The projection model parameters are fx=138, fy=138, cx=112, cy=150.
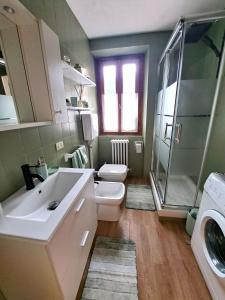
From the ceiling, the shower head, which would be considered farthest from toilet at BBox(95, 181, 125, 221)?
the ceiling

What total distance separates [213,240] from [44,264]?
1266 millimetres

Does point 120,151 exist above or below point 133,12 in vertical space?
below

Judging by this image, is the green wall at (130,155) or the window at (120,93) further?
the green wall at (130,155)

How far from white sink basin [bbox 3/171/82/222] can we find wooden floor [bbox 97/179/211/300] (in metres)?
0.80

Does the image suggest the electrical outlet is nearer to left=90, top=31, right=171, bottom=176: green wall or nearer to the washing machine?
the washing machine

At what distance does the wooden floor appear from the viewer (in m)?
1.09

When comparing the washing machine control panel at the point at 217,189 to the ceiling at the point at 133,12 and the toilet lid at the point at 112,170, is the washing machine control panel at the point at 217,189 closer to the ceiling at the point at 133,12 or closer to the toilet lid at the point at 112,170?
the toilet lid at the point at 112,170

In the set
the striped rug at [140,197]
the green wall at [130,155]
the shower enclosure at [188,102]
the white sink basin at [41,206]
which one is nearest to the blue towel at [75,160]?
the white sink basin at [41,206]

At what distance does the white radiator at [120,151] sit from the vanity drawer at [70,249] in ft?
5.51

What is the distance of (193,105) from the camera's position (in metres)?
1.56

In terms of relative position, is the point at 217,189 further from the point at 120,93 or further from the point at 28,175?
the point at 120,93

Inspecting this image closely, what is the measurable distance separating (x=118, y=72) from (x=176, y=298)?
10.1 feet

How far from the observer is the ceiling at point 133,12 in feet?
5.05

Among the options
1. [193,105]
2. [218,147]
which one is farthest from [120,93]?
[218,147]
